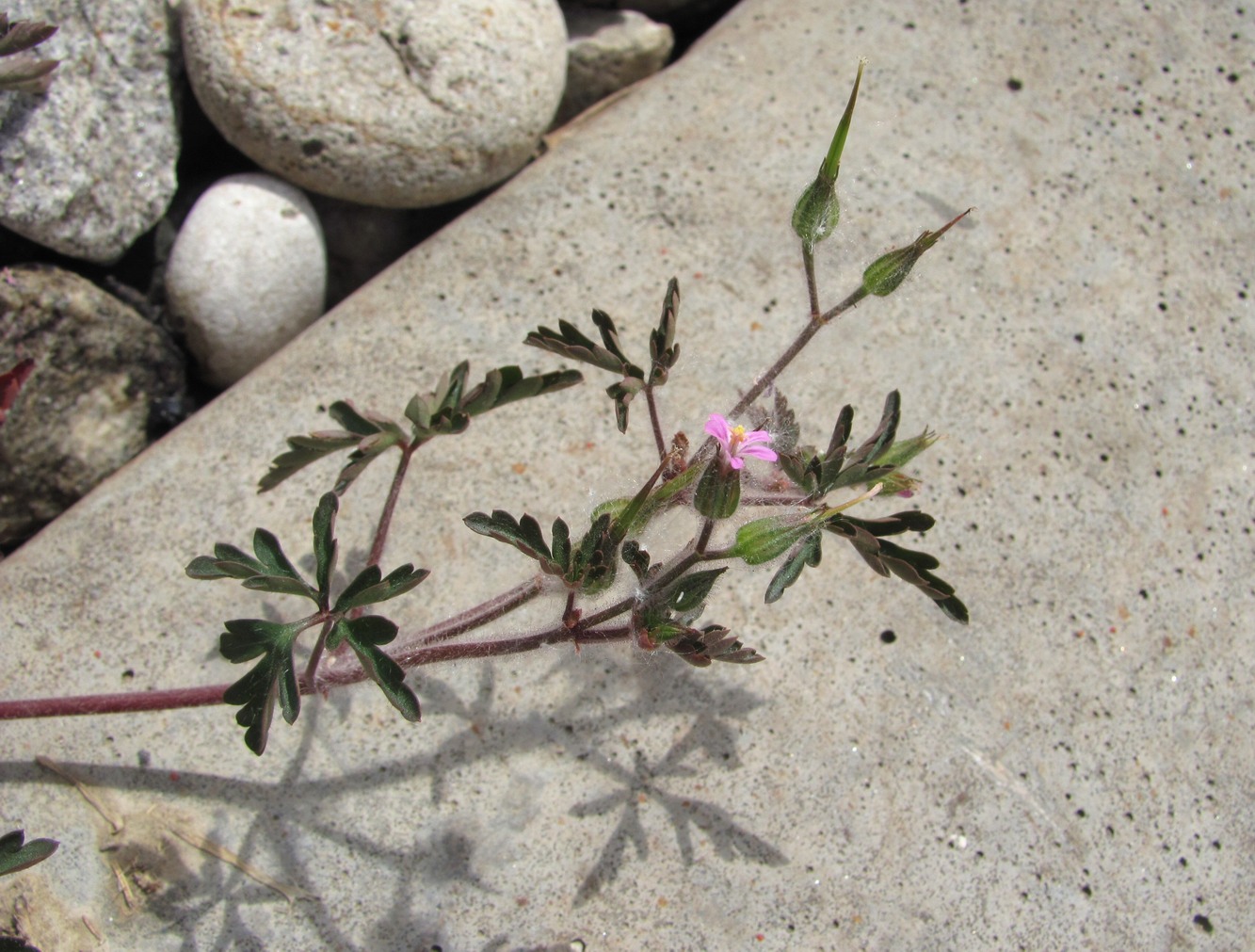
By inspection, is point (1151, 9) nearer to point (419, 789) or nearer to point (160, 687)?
point (419, 789)

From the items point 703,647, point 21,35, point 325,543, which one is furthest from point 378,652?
point 21,35

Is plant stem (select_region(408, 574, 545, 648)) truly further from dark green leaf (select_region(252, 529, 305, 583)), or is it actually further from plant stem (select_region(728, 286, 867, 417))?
plant stem (select_region(728, 286, 867, 417))

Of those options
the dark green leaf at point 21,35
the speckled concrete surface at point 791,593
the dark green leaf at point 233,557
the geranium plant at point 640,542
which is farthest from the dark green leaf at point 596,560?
the dark green leaf at point 21,35

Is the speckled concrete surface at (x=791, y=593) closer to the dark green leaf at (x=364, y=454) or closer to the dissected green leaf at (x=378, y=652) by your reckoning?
the dark green leaf at (x=364, y=454)

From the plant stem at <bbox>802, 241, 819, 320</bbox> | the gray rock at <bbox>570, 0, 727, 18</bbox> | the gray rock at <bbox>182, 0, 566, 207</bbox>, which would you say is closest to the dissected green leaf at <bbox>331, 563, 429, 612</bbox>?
the plant stem at <bbox>802, 241, 819, 320</bbox>

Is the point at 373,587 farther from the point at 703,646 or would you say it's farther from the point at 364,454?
the point at 703,646
